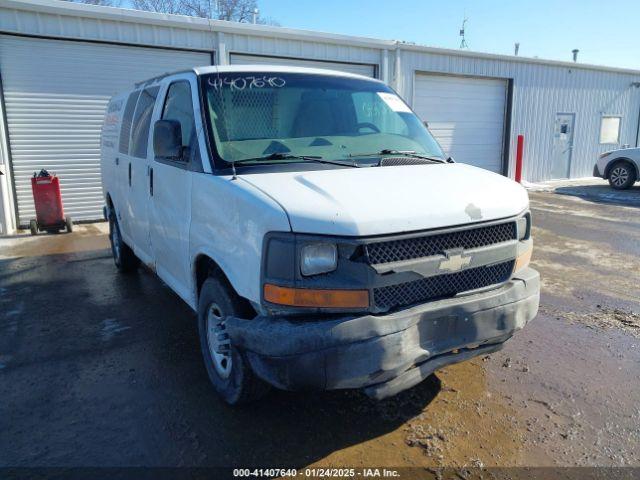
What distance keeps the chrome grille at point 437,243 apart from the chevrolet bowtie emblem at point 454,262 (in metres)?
0.05

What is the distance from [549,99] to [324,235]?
17324mm

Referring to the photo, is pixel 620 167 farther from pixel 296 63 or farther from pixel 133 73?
pixel 133 73

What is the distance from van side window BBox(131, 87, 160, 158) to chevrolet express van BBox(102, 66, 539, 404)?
1.41ft

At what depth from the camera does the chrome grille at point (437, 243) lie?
8.63 ft

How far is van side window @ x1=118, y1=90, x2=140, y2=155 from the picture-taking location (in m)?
5.42

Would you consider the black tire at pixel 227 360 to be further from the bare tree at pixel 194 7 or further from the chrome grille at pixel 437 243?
the bare tree at pixel 194 7

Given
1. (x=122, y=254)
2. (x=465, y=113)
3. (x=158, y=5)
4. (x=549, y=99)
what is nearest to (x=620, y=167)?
(x=549, y=99)

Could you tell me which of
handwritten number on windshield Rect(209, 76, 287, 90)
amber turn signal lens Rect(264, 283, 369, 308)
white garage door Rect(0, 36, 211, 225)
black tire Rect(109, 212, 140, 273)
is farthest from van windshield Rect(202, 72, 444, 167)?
white garage door Rect(0, 36, 211, 225)

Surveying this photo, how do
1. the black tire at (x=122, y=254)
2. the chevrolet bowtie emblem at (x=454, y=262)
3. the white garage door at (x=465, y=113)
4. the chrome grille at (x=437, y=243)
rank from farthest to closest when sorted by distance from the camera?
1. the white garage door at (x=465, y=113)
2. the black tire at (x=122, y=254)
3. the chevrolet bowtie emblem at (x=454, y=262)
4. the chrome grille at (x=437, y=243)

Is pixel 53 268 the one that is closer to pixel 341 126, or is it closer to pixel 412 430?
pixel 341 126

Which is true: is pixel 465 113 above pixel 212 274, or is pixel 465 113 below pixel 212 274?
above

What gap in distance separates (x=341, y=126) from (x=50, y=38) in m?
8.07

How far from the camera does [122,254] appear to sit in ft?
21.5

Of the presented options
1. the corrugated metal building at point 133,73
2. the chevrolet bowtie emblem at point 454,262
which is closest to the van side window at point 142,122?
the chevrolet bowtie emblem at point 454,262
